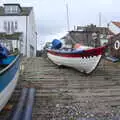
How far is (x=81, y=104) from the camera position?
9.97 metres

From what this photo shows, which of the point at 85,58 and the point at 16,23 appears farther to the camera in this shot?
the point at 16,23

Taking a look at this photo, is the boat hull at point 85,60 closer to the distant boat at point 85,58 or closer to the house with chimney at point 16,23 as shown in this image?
the distant boat at point 85,58

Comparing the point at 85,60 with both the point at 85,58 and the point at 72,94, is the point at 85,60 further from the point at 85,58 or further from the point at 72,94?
the point at 72,94

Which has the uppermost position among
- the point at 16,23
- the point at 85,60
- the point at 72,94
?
the point at 16,23

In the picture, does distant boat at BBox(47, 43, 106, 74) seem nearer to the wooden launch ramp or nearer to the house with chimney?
the wooden launch ramp

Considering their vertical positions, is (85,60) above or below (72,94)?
above

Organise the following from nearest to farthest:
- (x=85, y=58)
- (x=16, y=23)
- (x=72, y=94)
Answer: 1. (x=72, y=94)
2. (x=85, y=58)
3. (x=16, y=23)

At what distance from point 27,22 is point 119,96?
35.1 m

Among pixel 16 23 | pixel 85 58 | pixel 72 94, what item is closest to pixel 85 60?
pixel 85 58

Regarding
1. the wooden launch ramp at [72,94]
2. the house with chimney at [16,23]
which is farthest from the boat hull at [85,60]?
the house with chimney at [16,23]

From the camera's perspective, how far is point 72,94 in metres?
11.2

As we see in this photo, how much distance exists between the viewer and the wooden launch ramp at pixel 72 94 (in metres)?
8.95

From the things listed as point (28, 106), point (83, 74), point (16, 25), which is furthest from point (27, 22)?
point (28, 106)

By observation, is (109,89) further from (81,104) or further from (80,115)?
(80,115)
